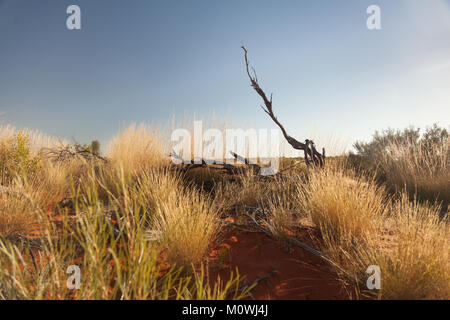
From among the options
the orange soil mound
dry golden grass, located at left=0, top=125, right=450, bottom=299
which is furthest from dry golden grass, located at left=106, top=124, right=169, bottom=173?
the orange soil mound

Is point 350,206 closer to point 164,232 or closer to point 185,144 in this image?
point 164,232

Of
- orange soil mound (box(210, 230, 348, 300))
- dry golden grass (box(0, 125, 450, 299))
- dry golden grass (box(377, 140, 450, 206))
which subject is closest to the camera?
dry golden grass (box(0, 125, 450, 299))

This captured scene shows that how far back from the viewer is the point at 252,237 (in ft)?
8.63

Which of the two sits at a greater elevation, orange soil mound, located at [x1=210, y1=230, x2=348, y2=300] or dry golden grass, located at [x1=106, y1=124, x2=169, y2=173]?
dry golden grass, located at [x1=106, y1=124, x2=169, y2=173]

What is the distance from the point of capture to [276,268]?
2020 millimetres

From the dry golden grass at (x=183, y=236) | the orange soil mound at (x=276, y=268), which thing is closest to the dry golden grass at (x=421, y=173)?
the dry golden grass at (x=183, y=236)

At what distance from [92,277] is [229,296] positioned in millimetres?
956

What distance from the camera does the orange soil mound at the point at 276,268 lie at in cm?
174

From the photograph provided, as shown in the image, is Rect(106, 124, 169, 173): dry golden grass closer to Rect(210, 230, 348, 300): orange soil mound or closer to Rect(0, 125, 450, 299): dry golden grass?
Rect(0, 125, 450, 299): dry golden grass

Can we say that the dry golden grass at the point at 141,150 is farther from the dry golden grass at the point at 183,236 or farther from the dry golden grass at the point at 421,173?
the dry golden grass at the point at 421,173

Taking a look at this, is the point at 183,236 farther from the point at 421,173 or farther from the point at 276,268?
the point at 421,173

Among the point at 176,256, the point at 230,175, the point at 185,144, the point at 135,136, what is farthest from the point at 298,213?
the point at 135,136

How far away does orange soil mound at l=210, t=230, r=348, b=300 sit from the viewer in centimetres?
174

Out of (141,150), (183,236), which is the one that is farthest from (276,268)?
(141,150)
